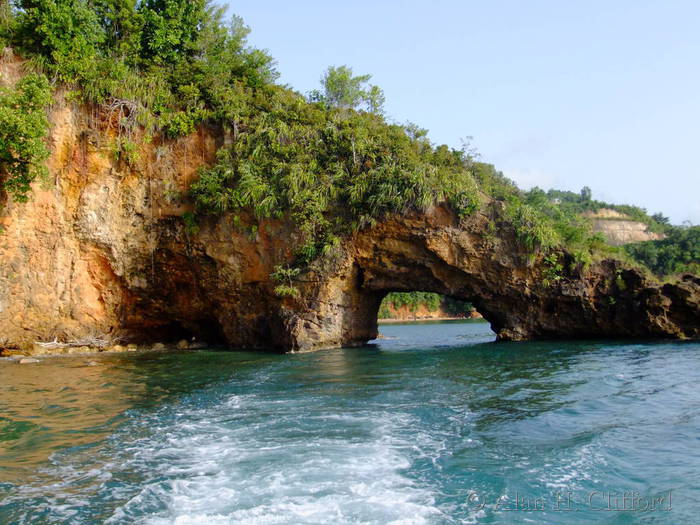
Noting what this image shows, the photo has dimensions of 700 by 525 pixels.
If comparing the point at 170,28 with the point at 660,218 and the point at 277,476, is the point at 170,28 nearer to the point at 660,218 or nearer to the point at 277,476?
the point at 277,476

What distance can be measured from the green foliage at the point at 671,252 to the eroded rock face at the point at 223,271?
94.7 ft

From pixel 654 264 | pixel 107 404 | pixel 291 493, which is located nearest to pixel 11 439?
pixel 107 404

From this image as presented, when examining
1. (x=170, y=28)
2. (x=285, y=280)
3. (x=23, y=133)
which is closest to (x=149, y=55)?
(x=170, y=28)

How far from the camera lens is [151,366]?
15.9 metres

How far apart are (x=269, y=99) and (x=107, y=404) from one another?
1594 centimetres

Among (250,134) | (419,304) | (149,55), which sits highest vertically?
(149,55)

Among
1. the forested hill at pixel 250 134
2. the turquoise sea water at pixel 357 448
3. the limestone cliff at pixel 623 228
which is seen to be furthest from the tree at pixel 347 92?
the limestone cliff at pixel 623 228

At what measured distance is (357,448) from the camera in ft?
22.8

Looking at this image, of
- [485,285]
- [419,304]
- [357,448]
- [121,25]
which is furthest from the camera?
[419,304]

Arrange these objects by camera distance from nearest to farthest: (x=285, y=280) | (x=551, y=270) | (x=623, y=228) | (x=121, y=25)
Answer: (x=285, y=280)
(x=551, y=270)
(x=121, y=25)
(x=623, y=228)

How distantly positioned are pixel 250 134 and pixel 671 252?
42354 mm

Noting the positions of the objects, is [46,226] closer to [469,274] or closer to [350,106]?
[350,106]

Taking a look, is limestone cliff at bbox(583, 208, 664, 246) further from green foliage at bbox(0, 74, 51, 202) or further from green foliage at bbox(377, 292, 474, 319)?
green foliage at bbox(0, 74, 51, 202)

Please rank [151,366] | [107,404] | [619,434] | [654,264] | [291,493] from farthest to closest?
1. [654,264]
2. [151,366]
3. [107,404]
4. [619,434]
5. [291,493]
